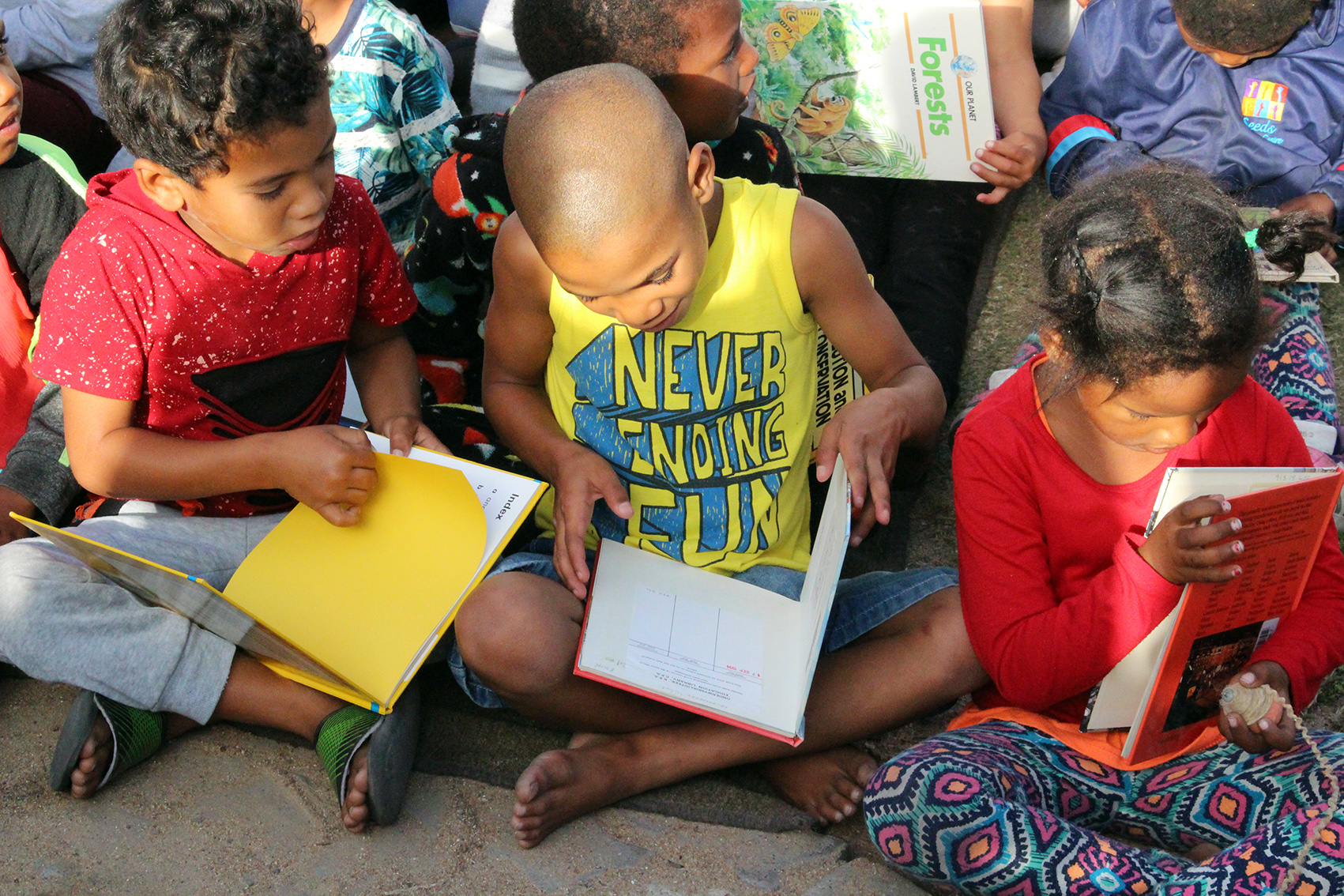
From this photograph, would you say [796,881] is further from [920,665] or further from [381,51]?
[381,51]

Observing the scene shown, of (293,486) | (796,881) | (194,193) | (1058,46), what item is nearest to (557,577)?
(293,486)

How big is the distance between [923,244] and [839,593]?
105 cm

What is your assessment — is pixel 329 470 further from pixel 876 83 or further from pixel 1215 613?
pixel 876 83

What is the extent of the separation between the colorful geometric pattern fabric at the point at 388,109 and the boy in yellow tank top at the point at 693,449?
0.77m

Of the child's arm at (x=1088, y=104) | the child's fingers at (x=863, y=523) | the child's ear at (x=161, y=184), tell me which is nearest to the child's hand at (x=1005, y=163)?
the child's arm at (x=1088, y=104)

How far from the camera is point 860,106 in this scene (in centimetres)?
248

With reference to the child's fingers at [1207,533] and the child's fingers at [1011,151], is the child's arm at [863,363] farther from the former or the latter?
the child's fingers at [1011,151]

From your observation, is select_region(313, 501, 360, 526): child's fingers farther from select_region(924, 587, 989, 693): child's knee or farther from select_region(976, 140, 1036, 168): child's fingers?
select_region(976, 140, 1036, 168): child's fingers

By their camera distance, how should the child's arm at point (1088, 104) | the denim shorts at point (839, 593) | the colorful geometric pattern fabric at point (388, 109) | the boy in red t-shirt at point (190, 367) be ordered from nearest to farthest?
the boy in red t-shirt at point (190, 367) < the denim shorts at point (839, 593) < the colorful geometric pattern fabric at point (388, 109) < the child's arm at point (1088, 104)

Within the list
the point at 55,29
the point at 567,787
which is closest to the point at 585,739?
the point at 567,787

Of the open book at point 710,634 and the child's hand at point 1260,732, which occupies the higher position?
the child's hand at point 1260,732

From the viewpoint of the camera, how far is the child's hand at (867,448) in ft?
4.62

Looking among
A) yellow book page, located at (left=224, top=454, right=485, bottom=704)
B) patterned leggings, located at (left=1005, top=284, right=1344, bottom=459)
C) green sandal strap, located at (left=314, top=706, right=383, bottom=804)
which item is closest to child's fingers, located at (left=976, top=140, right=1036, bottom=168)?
patterned leggings, located at (left=1005, top=284, right=1344, bottom=459)

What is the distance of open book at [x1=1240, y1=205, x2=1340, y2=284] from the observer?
2.12m
